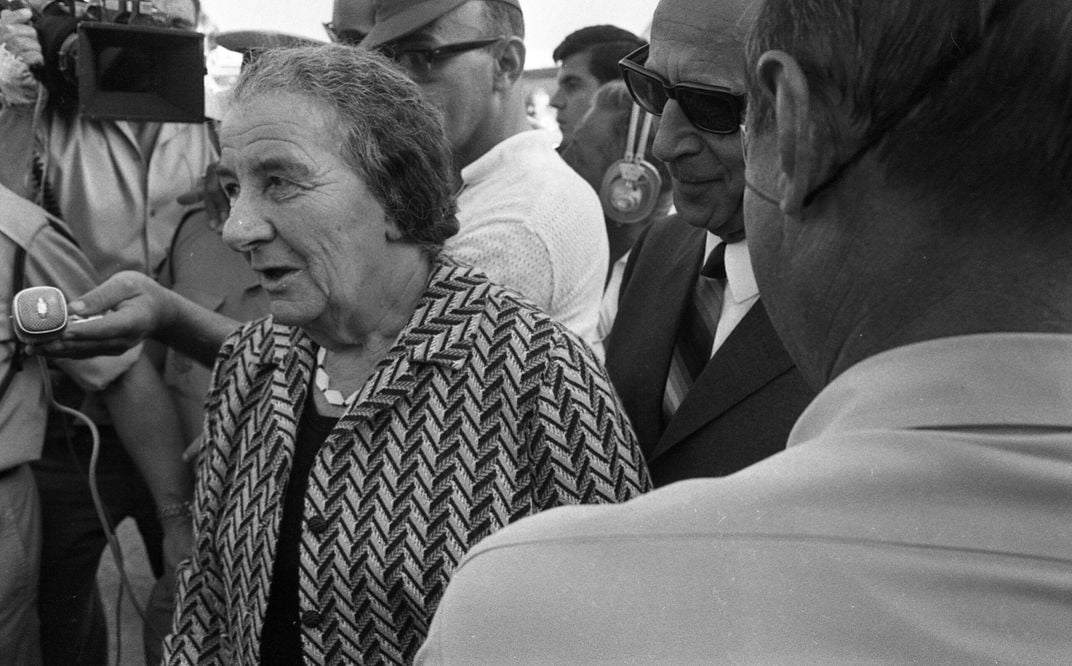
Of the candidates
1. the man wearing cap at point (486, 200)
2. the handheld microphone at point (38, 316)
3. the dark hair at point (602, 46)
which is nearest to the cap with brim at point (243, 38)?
the man wearing cap at point (486, 200)

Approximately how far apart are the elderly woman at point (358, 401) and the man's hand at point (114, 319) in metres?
0.48

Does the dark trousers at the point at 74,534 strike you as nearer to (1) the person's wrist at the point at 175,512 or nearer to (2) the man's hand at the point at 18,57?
(1) the person's wrist at the point at 175,512

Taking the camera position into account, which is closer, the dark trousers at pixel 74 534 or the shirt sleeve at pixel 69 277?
the shirt sleeve at pixel 69 277

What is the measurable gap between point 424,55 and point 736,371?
1241 mm

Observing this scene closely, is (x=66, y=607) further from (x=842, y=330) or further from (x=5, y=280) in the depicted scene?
(x=842, y=330)

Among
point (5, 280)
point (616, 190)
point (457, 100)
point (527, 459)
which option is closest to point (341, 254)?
point (527, 459)

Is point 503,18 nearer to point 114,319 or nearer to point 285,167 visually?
point 285,167

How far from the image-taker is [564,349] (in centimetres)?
194

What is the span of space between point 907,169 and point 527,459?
3.96ft

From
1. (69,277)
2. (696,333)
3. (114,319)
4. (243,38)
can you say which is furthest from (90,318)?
(243,38)

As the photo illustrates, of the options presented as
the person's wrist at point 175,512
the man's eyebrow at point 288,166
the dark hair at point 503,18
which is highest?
the dark hair at point 503,18

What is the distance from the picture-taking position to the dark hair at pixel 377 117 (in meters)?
2.06

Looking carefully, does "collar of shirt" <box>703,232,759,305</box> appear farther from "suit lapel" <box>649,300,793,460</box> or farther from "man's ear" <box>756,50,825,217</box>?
"man's ear" <box>756,50,825,217</box>

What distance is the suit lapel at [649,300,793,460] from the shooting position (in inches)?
72.6
